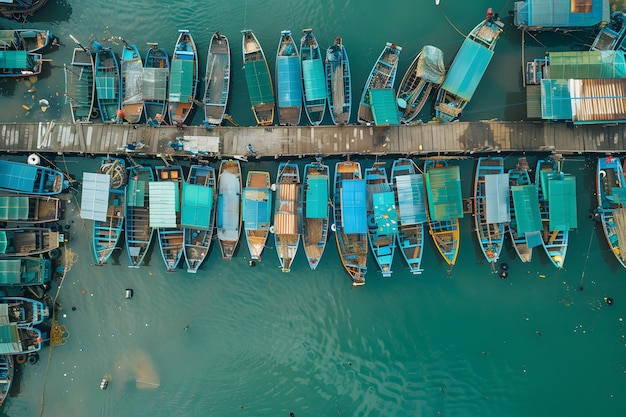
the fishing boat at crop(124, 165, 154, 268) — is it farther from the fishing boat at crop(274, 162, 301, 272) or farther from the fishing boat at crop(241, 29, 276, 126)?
the fishing boat at crop(274, 162, 301, 272)

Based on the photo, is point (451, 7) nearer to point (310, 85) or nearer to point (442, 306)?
point (310, 85)

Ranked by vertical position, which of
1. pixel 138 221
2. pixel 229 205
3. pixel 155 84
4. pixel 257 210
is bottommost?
pixel 138 221

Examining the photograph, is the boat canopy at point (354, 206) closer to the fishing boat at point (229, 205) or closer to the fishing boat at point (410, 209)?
the fishing boat at point (410, 209)

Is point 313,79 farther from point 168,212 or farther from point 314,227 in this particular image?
point 168,212

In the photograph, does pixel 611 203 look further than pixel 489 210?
Yes

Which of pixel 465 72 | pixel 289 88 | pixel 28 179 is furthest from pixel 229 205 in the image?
pixel 465 72

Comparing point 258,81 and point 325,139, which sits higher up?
point 258,81
